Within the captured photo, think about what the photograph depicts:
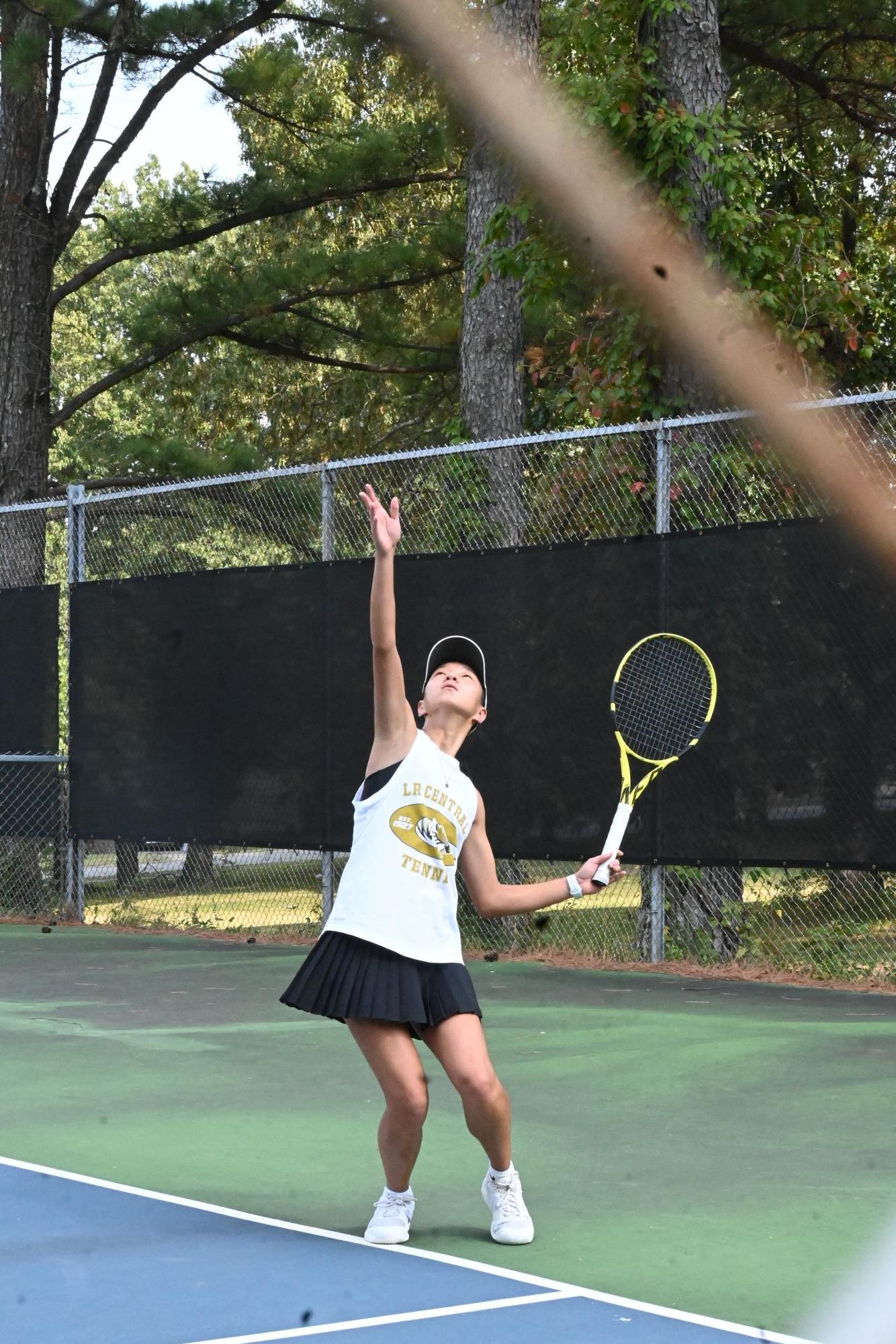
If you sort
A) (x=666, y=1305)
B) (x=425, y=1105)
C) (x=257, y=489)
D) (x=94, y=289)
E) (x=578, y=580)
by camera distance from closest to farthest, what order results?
(x=666, y=1305), (x=425, y=1105), (x=578, y=580), (x=257, y=489), (x=94, y=289)

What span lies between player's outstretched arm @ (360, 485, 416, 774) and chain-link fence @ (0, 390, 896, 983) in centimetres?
440

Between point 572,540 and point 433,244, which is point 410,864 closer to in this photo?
point 572,540

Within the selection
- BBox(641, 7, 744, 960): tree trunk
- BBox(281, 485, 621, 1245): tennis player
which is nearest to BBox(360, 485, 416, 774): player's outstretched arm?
BBox(281, 485, 621, 1245): tennis player

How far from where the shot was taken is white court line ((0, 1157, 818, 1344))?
3.86 meters

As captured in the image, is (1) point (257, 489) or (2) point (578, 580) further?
(1) point (257, 489)

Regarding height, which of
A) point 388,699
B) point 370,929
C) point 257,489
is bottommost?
point 370,929

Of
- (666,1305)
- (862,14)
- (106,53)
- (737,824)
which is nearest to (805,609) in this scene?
(737,824)

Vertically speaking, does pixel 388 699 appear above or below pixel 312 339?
below

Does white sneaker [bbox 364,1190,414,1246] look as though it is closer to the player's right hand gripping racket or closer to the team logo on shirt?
the team logo on shirt

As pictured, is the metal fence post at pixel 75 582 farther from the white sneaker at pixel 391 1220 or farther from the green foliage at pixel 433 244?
the white sneaker at pixel 391 1220

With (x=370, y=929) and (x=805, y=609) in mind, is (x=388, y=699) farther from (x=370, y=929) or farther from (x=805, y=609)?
(x=805, y=609)

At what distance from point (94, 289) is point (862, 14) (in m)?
25.6

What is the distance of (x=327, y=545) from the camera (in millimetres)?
11273

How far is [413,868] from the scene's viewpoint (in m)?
4.63
